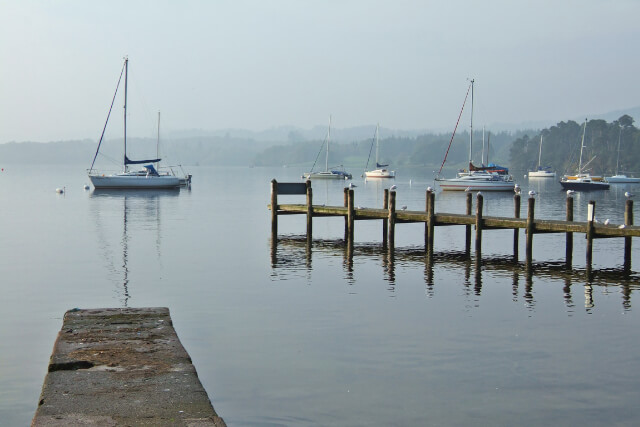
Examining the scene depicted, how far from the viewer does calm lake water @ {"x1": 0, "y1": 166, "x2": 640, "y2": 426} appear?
14.8m

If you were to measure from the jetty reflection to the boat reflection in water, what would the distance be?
5.97m

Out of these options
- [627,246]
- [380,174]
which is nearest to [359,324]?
[627,246]

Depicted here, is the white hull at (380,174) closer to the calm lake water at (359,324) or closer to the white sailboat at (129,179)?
the white sailboat at (129,179)

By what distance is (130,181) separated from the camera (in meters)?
98.5

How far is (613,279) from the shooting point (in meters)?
29.0

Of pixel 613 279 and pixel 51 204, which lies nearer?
pixel 613 279

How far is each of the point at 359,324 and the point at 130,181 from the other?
81.5 m

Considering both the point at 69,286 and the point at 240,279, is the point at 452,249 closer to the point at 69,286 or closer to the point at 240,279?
the point at 240,279

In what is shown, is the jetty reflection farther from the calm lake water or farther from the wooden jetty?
A: the wooden jetty

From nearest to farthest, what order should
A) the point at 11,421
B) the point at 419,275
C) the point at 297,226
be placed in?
the point at 11,421 → the point at 419,275 → the point at 297,226

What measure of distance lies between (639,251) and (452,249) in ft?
28.7

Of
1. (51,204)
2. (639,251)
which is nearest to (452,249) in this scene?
(639,251)

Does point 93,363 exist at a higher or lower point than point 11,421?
higher

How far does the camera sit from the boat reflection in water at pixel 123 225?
3063 cm
